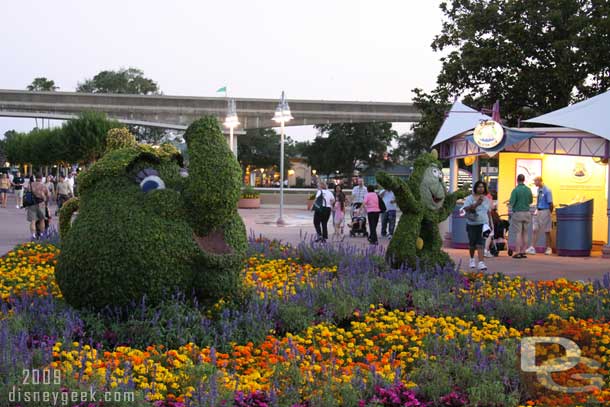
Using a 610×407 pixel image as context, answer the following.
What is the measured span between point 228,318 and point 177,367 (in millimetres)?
1307

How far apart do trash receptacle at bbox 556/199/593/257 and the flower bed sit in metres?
6.50

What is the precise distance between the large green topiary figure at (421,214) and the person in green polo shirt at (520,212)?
14.8 ft

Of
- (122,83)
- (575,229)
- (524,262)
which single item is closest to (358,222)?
(575,229)

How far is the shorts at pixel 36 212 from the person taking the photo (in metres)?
15.9

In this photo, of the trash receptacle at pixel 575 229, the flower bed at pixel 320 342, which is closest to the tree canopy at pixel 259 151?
the trash receptacle at pixel 575 229

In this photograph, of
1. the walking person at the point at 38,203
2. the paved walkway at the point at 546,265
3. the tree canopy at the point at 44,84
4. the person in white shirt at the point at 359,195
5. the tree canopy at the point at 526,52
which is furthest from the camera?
the tree canopy at the point at 44,84

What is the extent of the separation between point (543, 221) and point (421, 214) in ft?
21.4

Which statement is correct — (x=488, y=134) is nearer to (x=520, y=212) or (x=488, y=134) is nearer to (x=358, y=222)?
(x=520, y=212)

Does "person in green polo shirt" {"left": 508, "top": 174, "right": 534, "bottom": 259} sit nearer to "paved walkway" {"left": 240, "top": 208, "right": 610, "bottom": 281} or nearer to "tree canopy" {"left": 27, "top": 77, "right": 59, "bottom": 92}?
"paved walkway" {"left": 240, "top": 208, "right": 610, "bottom": 281}

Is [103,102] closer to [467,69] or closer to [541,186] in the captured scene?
[467,69]

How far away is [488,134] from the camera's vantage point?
16.0m

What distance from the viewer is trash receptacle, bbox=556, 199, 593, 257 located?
15422 millimetres

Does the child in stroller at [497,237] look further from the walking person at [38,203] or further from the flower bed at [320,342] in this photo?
the walking person at [38,203]

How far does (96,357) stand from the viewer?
204 inches
